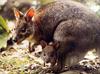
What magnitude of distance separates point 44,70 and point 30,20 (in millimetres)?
801

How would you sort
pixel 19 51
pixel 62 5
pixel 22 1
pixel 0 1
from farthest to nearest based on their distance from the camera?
1. pixel 22 1
2. pixel 0 1
3. pixel 19 51
4. pixel 62 5

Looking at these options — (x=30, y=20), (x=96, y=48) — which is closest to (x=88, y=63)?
(x=96, y=48)

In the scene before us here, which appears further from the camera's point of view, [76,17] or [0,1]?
[0,1]

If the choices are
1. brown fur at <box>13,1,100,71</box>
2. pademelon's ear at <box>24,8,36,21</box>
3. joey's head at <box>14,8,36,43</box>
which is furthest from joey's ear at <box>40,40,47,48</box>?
pademelon's ear at <box>24,8,36,21</box>

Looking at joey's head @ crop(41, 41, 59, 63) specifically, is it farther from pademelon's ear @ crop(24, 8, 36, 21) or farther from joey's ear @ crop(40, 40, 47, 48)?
pademelon's ear @ crop(24, 8, 36, 21)

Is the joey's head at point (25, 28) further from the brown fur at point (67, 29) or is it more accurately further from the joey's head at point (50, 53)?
the joey's head at point (50, 53)

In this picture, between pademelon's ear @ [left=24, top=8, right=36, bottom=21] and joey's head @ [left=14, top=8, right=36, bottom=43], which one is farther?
joey's head @ [left=14, top=8, right=36, bottom=43]

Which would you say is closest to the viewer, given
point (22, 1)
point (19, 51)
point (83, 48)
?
point (83, 48)

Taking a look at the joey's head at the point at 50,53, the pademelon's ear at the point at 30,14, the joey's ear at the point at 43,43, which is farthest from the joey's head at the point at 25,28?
the joey's head at the point at 50,53

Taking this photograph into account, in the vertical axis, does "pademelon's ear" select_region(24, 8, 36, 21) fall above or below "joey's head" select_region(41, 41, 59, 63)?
above

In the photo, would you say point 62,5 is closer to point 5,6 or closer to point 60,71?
point 60,71

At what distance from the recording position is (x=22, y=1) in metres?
9.16

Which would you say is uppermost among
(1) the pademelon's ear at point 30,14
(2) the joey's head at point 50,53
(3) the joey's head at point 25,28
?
(1) the pademelon's ear at point 30,14

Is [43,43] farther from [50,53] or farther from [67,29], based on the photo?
[67,29]
